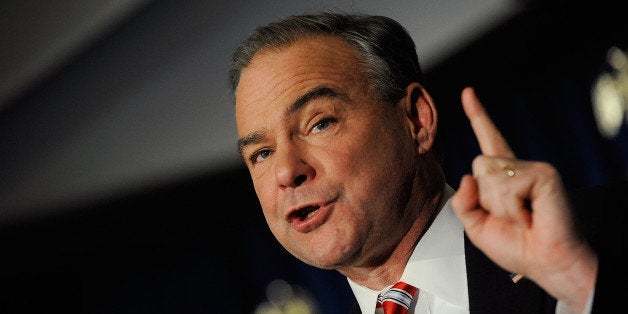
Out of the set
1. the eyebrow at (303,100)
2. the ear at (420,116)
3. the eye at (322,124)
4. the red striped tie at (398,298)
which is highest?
the eyebrow at (303,100)

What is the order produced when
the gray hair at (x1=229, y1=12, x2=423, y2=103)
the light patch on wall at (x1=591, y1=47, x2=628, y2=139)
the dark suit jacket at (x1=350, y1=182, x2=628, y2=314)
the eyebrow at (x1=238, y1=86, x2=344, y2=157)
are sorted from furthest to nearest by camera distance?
1. the light patch on wall at (x1=591, y1=47, x2=628, y2=139)
2. the gray hair at (x1=229, y1=12, x2=423, y2=103)
3. the eyebrow at (x1=238, y1=86, x2=344, y2=157)
4. the dark suit jacket at (x1=350, y1=182, x2=628, y2=314)

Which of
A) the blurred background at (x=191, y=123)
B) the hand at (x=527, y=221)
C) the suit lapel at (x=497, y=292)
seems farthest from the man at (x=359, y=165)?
the blurred background at (x=191, y=123)

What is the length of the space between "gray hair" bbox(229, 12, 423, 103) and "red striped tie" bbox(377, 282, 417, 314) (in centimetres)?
40

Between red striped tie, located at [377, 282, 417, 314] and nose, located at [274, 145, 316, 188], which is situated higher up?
nose, located at [274, 145, 316, 188]

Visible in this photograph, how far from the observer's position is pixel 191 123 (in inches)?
111

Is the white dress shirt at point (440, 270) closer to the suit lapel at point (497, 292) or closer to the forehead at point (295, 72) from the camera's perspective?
the suit lapel at point (497, 292)

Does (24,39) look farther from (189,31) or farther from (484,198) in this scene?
(484,198)

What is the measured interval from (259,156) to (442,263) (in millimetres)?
457

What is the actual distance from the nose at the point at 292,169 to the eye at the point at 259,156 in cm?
13

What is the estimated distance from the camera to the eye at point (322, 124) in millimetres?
1396

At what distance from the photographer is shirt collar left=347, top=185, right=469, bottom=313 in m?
1.37

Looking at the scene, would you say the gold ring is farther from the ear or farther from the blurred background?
the blurred background

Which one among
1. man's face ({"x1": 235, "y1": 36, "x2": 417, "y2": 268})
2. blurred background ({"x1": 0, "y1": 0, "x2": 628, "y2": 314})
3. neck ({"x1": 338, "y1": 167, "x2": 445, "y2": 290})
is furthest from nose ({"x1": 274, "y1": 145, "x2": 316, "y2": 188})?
blurred background ({"x1": 0, "y1": 0, "x2": 628, "y2": 314})

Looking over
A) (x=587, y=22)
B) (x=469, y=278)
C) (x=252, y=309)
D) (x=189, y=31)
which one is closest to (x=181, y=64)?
(x=189, y=31)
